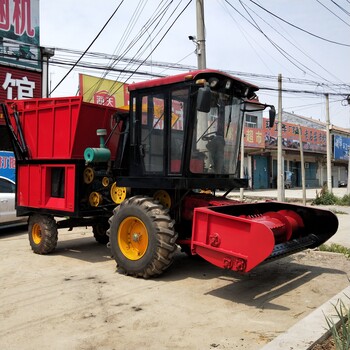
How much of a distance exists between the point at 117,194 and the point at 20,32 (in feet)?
37.3

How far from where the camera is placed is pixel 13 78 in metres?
16.0

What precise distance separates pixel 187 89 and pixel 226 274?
116 inches

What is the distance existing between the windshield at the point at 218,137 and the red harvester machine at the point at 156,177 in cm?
2

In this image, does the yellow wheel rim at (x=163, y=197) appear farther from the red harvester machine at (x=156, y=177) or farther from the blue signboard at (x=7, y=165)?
the blue signboard at (x=7, y=165)

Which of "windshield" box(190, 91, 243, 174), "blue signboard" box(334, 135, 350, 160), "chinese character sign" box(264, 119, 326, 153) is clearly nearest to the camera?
"windshield" box(190, 91, 243, 174)

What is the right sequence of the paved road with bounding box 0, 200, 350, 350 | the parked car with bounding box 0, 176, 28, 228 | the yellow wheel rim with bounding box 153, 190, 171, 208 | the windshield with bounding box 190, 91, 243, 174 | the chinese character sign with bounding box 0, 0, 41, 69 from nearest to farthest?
the paved road with bounding box 0, 200, 350, 350
the windshield with bounding box 190, 91, 243, 174
the yellow wheel rim with bounding box 153, 190, 171, 208
the parked car with bounding box 0, 176, 28, 228
the chinese character sign with bounding box 0, 0, 41, 69

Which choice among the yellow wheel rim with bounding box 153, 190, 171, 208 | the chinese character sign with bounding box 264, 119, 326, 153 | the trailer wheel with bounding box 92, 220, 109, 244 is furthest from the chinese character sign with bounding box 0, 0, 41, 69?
the chinese character sign with bounding box 264, 119, 326, 153

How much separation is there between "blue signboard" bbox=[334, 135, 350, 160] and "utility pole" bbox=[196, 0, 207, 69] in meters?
34.8

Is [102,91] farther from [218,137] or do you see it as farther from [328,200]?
[218,137]

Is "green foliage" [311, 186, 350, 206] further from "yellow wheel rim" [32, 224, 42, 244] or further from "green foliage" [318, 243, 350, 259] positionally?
"yellow wheel rim" [32, 224, 42, 244]

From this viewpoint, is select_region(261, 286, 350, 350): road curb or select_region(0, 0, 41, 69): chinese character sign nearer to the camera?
select_region(261, 286, 350, 350): road curb

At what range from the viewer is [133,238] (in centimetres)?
655

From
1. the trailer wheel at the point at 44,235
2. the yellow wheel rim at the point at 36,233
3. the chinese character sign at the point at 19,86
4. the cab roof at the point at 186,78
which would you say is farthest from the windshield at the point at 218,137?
the chinese character sign at the point at 19,86

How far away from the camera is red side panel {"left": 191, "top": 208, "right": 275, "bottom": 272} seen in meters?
4.98
